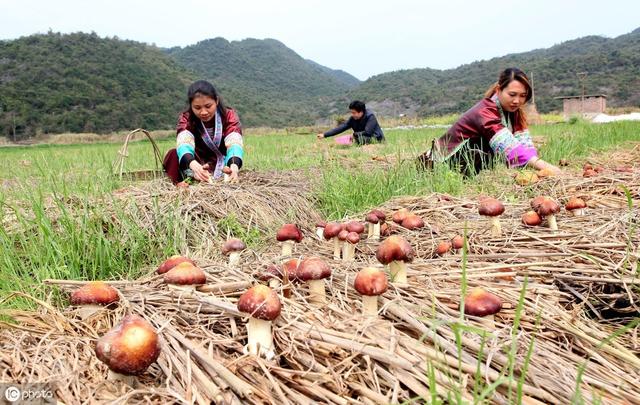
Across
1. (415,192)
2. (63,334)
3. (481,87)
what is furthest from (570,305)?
(481,87)

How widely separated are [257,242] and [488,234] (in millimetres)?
1584

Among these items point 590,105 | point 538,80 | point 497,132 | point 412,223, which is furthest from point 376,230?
point 538,80

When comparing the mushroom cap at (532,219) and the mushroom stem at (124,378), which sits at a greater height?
the mushroom cap at (532,219)

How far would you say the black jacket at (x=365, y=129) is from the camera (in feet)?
35.6

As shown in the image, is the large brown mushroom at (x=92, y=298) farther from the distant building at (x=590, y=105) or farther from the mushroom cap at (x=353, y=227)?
the distant building at (x=590, y=105)

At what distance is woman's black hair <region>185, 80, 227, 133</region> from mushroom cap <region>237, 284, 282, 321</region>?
166 inches

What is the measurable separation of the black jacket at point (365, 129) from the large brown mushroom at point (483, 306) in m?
9.24

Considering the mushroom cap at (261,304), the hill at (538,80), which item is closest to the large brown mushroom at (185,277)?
the mushroom cap at (261,304)

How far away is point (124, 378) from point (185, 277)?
0.45 metres

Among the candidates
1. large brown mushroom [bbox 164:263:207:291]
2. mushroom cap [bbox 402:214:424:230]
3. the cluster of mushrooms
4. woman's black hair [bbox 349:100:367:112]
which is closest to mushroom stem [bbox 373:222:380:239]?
mushroom cap [bbox 402:214:424:230]

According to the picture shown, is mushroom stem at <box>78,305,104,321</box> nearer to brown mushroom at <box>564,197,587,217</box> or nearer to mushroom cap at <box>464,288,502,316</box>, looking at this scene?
mushroom cap at <box>464,288,502,316</box>

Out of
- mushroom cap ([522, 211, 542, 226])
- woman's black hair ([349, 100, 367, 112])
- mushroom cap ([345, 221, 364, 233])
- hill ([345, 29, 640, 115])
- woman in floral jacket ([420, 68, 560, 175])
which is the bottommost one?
mushroom cap ([522, 211, 542, 226])

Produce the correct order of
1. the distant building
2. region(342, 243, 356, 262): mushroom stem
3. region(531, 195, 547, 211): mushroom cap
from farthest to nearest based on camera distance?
the distant building
region(531, 195, 547, 211): mushroom cap
region(342, 243, 356, 262): mushroom stem

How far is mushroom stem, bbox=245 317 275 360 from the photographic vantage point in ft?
4.54
